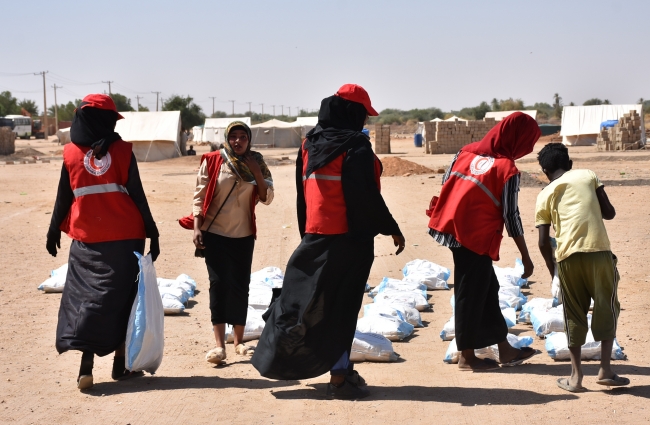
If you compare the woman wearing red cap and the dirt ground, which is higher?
the woman wearing red cap

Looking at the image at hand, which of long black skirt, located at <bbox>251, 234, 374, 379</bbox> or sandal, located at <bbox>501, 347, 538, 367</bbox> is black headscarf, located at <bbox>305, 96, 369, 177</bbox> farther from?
sandal, located at <bbox>501, 347, 538, 367</bbox>

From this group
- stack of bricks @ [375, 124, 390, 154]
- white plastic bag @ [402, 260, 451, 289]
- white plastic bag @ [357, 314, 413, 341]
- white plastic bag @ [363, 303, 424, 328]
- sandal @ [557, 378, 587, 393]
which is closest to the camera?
sandal @ [557, 378, 587, 393]

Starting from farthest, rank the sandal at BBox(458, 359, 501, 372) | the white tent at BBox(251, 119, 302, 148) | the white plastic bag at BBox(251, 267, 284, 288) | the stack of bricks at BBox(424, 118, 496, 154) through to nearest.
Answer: the white tent at BBox(251, 119, 302, 148), the stack of bricks at BBox(424, 118, 496, 154), the white plastic bag at BBox(251, 267, 284, 288), the sandal at BBox(458, 359, 501, 372)

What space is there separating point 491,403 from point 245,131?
91.0 inches

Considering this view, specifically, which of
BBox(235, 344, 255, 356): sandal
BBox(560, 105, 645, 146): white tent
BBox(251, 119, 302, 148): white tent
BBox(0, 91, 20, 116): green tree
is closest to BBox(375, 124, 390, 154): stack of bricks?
BBox(560, 105, 645, 146): white tent

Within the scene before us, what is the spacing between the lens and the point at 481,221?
477 centimetres

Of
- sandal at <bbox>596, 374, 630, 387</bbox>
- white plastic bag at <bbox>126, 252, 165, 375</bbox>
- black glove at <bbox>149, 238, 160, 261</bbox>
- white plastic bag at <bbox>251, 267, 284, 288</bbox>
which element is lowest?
white plastic bag at <bbox>251, 267, 284, 288</bbox>

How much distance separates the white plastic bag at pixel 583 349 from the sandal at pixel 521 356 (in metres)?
0.14

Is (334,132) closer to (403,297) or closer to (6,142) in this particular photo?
(403,297)

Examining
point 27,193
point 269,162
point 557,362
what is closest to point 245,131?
point 557,362

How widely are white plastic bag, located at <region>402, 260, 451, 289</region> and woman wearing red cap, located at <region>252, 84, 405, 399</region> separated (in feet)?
10.8

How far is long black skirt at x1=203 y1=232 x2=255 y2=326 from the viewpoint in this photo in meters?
5.26

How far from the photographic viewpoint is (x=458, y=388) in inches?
180

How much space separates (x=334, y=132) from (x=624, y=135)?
3321cm
